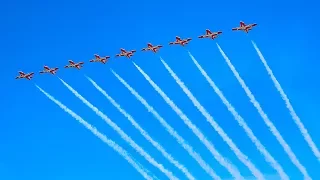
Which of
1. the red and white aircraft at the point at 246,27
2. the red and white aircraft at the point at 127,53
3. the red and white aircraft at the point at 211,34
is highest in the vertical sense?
the red and white aircraft at the point at 246,27

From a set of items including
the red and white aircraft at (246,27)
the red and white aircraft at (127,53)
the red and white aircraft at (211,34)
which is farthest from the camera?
the red and white aircraft at (127,53)

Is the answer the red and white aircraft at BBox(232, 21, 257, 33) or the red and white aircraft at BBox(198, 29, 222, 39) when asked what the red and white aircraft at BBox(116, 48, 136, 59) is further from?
the red and white aircraft at BBox(232, 21, 257, 33)

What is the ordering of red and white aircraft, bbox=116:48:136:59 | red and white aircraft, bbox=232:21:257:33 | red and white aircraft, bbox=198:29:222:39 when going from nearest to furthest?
red and white aircraft, bbox=232:21:257:33, red and white aircraft, bbox=198:29:222:39, red and white aircraft, bbox=116:48:136:59

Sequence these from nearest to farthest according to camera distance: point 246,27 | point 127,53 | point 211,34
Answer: point 246,27 < point 211,34 < point 127,53

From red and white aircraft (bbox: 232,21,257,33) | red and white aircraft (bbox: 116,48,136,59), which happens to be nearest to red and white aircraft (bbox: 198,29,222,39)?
red and white aircraft (bbox: 232,21,257,33)

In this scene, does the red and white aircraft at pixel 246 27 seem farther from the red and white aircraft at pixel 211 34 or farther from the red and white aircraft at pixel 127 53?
the red and white aircraft at pixel 127 53

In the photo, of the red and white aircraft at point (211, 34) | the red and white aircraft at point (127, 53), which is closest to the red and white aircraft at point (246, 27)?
the red and white aircraft at point (211, 34)

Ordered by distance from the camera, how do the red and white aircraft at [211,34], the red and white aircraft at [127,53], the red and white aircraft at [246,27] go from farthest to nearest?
the red and white aircraft at [127,53] < the red and white aircraft at [211,34] < the red and white aircraft at [246,27]

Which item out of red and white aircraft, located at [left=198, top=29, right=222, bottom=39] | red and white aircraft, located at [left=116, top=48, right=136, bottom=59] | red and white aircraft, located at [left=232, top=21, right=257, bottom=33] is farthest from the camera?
red and white aircraft, located at [left=116, top=48, right=136, bottom=59]

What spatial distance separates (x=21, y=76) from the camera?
102 m

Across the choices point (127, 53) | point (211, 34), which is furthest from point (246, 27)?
point (127, 53)

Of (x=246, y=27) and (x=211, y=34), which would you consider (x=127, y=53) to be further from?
(x=246, y=27)

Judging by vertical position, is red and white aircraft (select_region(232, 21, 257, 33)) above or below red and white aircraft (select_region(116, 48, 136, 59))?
above

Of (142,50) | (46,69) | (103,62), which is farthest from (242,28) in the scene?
(46,69)
